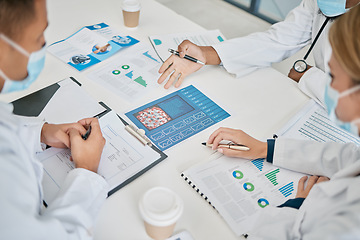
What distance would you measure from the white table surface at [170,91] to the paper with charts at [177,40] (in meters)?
0.05

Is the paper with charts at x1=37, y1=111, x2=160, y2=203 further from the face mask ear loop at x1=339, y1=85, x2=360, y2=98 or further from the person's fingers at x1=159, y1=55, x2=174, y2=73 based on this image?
the face mask ear loop at x1=339, y1=85, x2=360, y2=98

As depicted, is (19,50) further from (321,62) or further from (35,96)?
(321,62)

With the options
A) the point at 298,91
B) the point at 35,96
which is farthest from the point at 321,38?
the point at 35,96

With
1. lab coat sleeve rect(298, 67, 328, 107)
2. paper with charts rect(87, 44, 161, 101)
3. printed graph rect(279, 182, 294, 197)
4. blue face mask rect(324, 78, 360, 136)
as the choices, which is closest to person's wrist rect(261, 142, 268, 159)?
printed graph rect(279, 182, 294, 197)

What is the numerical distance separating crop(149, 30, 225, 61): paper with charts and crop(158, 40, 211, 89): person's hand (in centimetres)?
10

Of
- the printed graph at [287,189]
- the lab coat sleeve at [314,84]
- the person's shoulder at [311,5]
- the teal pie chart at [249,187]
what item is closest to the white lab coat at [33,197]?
the teal pie chart at [249,187]

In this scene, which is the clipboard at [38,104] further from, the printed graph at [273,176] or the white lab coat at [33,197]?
the printed graph at [273,176]

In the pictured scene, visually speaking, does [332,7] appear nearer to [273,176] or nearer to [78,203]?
[273,176]

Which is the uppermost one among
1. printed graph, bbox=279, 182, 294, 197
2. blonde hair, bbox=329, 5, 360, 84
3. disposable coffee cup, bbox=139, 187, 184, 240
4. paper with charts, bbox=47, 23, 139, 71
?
blonde hair, bbox=329, 5, 360, 84

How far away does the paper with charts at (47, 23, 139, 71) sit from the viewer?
1258 millimetres

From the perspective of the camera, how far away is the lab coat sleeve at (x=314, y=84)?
115 centimetres

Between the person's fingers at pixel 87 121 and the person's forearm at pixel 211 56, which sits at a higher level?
the person's forearm at pixel 211 56

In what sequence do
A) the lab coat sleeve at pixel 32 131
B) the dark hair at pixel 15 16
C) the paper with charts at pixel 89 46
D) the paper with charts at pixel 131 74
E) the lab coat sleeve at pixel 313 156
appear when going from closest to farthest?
1. the dark hair at pixel 15 16
2. the lab coat sleeve at pixel 32 131
3. the lab coat sleeve at pixel 313 156
4. the paper with charts at pixel 131 74
5. the paper with charts at pixel 89 46

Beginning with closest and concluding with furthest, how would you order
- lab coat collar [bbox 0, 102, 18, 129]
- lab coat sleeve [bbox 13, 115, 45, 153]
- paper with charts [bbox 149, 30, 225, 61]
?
lab coat collar [bbox 0, 102, 18, 129]
lab coat sleeve [bbox 13, 115, 45, 153]
paper with charts [bbox 149, 30, 225, 61]
